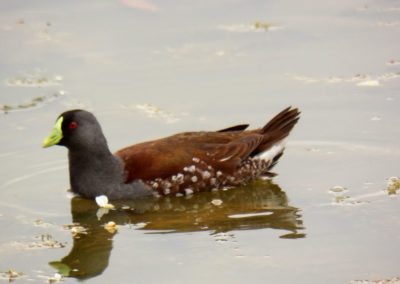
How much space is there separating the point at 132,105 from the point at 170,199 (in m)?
1.90

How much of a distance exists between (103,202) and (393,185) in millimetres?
2605

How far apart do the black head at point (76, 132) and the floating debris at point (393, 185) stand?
261 cm

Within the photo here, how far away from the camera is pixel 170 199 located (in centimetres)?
1065

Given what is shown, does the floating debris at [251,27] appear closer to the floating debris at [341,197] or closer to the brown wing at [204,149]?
the brown wing at [204,149]

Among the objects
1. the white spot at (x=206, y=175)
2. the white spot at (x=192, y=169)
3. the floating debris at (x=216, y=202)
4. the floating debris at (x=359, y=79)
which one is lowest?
the floating debris at (x=216, y=202)

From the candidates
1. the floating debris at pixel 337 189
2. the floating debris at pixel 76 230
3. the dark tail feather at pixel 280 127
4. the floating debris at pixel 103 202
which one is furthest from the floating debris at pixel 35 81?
the floating debris at pixel 337 189

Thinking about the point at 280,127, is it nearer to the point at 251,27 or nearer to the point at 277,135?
the point at 277,135

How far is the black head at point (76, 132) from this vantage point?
34.6 feet

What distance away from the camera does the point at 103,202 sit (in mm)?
10508

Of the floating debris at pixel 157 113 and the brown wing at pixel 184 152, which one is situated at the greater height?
the floating debris at pixel 157 113

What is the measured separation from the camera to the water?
29.5 feet

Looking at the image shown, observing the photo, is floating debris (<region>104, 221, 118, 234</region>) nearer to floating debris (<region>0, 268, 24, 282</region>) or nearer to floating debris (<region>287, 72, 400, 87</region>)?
floating debris (<region>0, 268, 24, 282</region>)

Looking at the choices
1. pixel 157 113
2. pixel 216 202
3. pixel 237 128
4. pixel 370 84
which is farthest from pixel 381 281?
pixel 370 84

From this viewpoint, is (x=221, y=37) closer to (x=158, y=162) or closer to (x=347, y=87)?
(x=347, y=87)
